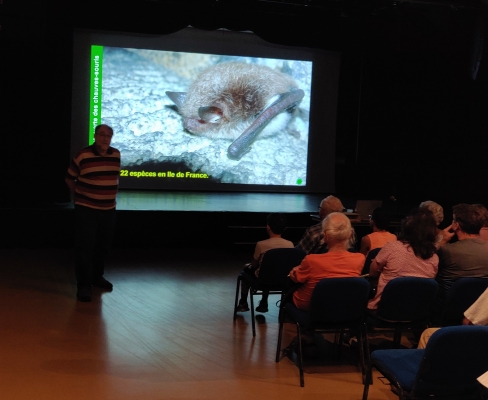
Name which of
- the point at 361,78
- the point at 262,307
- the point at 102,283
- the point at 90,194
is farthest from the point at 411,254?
the point at 361,78

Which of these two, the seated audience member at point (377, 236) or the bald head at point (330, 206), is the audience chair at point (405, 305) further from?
the bald head at point (330, 206)

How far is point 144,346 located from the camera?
13.5 feet

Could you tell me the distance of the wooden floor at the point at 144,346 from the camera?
136 inches

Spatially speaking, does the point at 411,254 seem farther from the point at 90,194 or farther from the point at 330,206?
the point at 90,194

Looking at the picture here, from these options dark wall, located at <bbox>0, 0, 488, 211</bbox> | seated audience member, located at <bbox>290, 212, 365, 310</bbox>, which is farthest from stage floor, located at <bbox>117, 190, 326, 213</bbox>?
seated audience member, located at <bbox>290, 212, 365, 310</bbox>

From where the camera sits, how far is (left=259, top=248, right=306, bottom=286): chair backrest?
14.0 feet

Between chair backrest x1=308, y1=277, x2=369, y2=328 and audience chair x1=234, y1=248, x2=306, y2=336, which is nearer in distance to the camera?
chair backrest x1=308, y1=277, x2=369, y2=328

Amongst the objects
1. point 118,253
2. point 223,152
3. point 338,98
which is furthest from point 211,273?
point 338,98

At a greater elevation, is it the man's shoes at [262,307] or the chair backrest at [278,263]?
the chair backrest at [278,263]

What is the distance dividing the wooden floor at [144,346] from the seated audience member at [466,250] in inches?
32.8

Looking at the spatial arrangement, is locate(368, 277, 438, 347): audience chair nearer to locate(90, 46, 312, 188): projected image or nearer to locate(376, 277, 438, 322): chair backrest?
locate(376, 277, 438, 322): chair backrest

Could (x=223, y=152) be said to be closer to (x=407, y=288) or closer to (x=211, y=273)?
(x=211, y=273)

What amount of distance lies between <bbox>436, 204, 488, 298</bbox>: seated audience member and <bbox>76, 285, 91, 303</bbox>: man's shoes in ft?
9.29

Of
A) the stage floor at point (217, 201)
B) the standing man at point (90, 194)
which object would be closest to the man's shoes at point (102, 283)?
the standing man at point (90, 194)
